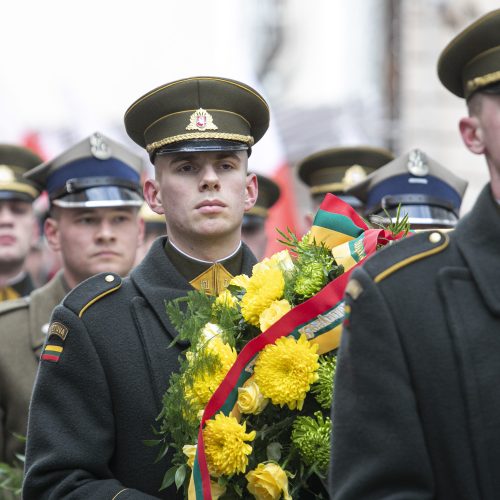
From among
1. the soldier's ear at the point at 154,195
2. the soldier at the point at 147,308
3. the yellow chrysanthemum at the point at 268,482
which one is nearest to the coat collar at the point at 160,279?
the soldier at the point at 147,308

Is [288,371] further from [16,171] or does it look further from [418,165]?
[16,171]

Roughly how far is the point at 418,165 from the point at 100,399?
9.24 feet

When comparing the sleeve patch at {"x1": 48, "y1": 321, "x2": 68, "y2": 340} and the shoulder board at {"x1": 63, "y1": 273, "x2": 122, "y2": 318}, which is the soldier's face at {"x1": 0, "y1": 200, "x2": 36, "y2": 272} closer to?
the shoulder board at {"x1": 63, "y1": 273, "x2": 122, "y2": 318}

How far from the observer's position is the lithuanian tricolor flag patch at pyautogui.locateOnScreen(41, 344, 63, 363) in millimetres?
4168

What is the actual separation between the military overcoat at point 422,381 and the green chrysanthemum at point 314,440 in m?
0.59

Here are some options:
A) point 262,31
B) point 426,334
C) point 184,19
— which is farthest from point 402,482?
point 262,31

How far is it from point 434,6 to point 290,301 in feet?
56.0

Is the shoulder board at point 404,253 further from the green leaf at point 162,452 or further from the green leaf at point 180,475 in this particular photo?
the green leaf at point 162,452

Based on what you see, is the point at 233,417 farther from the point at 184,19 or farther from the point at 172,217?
the point at 184,19

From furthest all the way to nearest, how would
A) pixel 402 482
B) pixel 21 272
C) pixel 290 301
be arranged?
pixel 21 272 < pixel 290 301 < pixel 402 482

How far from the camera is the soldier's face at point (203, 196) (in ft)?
14.5

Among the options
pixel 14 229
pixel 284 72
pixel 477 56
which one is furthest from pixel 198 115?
pixel 284 72

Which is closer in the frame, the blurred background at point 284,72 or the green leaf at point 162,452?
the green leaf at point 162,452

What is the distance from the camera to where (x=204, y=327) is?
156 inches
